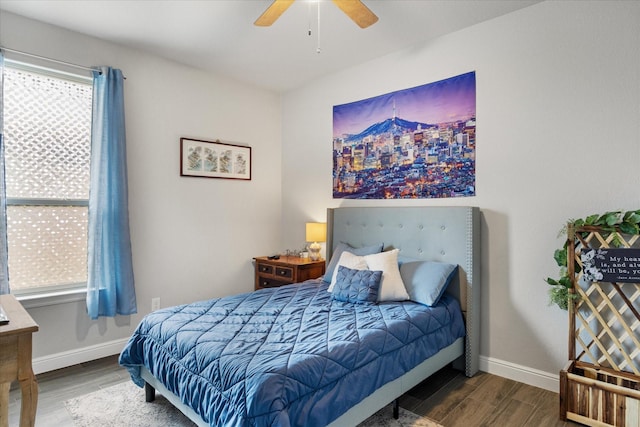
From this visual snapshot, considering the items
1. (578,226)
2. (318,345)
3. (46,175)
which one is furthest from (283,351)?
(46,175)

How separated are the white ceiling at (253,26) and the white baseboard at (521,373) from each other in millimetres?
2594

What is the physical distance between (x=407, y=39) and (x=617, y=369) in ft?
9.08

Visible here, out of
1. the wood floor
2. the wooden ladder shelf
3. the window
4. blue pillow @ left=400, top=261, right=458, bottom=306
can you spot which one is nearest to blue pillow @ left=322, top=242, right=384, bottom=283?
blue pillow @ left=400, top=261, right=458, bottom=306

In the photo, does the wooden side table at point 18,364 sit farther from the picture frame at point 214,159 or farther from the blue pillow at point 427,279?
the picture frame at point 214,159

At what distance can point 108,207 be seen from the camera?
9.71 ft

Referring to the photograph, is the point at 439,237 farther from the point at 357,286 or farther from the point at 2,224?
the point at 2,224

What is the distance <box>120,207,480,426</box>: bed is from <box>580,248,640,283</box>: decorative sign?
730 millimetres

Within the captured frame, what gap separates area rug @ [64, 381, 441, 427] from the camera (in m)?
2.10

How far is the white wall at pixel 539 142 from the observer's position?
7.40 ft

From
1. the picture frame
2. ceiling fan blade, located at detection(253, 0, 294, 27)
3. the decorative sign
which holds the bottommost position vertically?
the decorative sign

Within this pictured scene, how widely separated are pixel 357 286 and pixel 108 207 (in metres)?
2.12

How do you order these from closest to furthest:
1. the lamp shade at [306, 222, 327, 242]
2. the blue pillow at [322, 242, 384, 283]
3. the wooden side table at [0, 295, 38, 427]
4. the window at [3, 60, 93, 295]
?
the wooden side table at [0, 295, 38, 427] → the window at [3, 60, 93, 295] → the blue pillow at [322, 242, 384, 283] → the lamp shade at [306, 222, 327, 242]

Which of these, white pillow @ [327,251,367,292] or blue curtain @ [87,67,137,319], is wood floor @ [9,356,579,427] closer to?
blue curtain @ [87,67,137,319]

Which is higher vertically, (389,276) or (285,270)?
(389,276)
